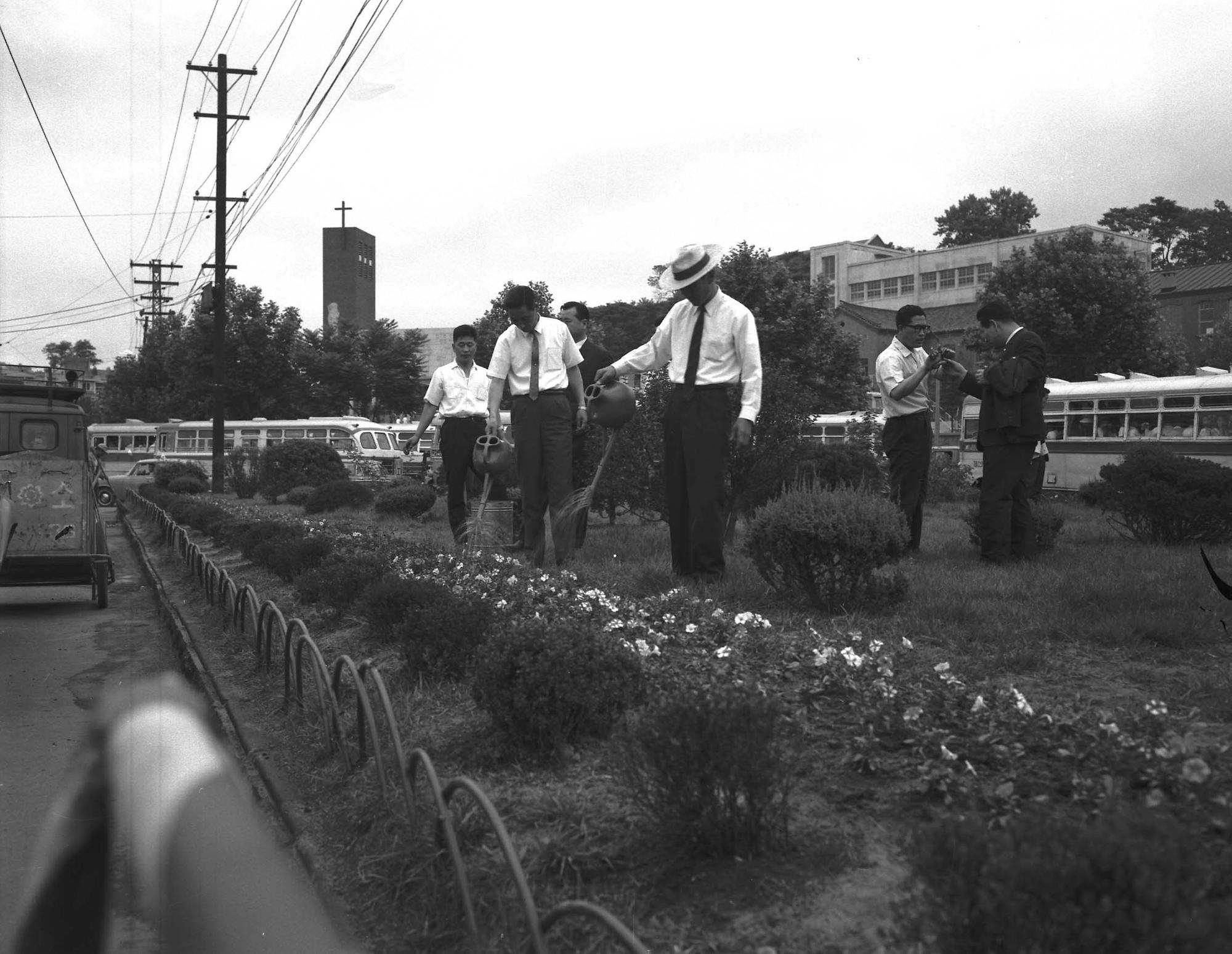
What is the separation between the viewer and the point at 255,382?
4791cm

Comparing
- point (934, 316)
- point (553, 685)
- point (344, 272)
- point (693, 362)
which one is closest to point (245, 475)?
point (693, 362)

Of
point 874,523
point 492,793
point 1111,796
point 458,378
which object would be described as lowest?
point 492,793

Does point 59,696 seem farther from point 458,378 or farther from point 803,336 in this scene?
point 803,336

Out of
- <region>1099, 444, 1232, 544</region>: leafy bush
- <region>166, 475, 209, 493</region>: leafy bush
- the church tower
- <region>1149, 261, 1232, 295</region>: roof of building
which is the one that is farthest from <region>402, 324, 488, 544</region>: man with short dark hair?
the church tower

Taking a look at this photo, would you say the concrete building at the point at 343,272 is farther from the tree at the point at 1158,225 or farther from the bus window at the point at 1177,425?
the bus window at the point at 1177,425

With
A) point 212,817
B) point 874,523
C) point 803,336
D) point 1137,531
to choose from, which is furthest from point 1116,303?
point 212,817

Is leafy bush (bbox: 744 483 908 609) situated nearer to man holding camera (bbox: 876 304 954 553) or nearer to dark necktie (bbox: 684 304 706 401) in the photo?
dark necktie (bbox: 684 304 706 401)

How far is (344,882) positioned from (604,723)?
0.97m

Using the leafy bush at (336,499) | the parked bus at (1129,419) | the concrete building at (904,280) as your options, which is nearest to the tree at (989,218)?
the concrete building at (904,280)

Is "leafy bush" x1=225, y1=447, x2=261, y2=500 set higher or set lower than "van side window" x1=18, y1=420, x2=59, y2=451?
lower

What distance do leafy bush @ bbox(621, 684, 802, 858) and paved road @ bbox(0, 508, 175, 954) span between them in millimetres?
1588

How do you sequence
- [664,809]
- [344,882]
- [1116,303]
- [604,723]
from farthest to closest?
1. [1116,303]
2. [604,723]
3. [344,882]
4. [664,809]

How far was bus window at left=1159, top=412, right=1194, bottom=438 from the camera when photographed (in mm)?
24312

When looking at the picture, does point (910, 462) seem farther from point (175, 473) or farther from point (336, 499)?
point (175, 473)
